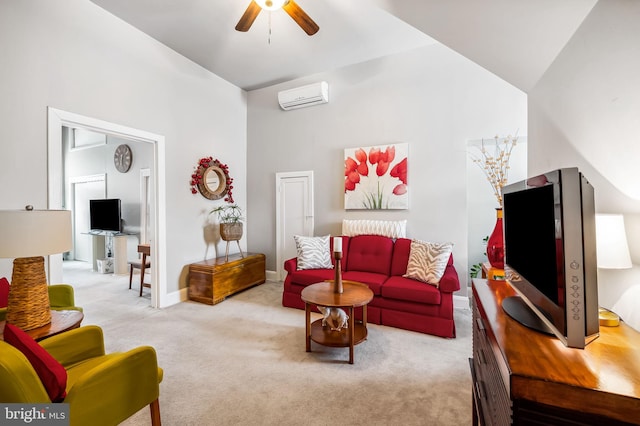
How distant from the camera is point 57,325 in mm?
1593

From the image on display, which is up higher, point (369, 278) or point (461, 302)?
point (369, 278)

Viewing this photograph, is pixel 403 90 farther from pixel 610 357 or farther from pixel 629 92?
pixel 610 357

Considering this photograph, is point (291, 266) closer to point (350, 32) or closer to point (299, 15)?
point (299, 15)

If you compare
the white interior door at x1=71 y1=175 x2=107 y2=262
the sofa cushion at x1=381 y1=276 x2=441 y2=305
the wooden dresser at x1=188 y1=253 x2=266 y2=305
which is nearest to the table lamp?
the wooden dresser at x1=188 y1=253 x2=266 y2=305

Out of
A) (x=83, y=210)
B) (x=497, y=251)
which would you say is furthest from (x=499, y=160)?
(x=83, y=210)

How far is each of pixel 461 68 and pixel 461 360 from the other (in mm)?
3321

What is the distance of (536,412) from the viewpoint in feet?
2.22

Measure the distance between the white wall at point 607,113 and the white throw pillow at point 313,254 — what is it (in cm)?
266

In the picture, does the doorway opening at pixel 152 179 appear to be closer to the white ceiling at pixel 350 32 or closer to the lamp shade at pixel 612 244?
the white ceiling at pixel 350 32

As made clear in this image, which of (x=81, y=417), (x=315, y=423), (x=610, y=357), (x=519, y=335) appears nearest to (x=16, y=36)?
(x=81, y=417)

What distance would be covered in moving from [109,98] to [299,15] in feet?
7.44

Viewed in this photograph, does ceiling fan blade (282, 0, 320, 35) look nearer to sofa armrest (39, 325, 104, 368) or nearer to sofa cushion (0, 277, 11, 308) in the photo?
sofa armrest (39, 325, 104, 368)

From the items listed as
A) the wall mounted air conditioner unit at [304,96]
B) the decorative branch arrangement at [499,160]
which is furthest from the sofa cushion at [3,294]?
the decorative branch arrangement at [499,160]

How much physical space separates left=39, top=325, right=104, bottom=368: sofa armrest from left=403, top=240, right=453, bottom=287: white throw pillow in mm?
2756
